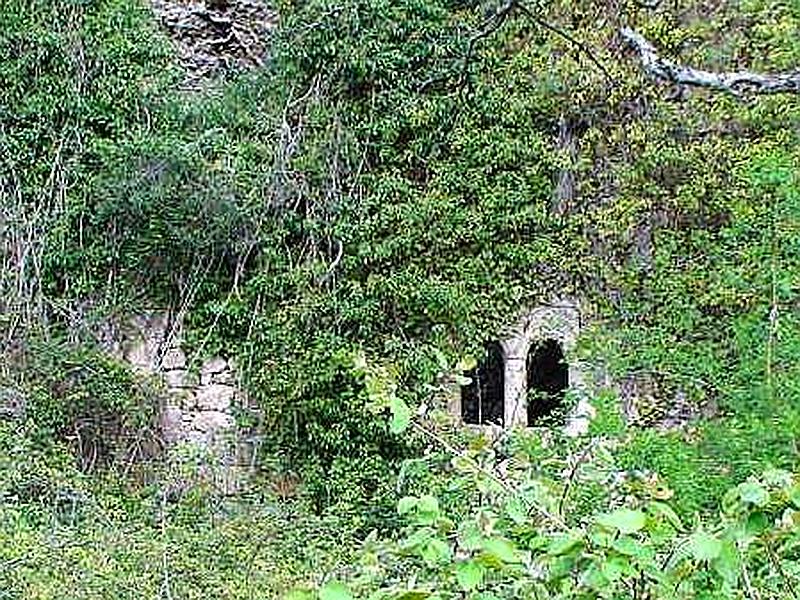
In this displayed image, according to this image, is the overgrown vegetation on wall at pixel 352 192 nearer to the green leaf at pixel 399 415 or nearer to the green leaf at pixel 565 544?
the green leaf at pixel 399 415

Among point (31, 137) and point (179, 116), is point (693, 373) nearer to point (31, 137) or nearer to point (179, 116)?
point (179, 116)

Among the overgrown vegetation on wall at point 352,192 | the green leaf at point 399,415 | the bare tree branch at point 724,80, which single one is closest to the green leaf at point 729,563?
the green leaf at point 399,415

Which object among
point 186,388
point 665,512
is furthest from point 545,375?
point 665,512

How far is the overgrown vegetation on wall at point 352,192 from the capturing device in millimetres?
9867

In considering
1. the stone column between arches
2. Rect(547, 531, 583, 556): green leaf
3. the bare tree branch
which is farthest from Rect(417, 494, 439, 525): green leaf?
the stone column between arches

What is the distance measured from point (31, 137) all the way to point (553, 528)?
9.46 m

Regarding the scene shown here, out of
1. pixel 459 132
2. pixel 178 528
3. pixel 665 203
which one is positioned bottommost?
pixel 178 528

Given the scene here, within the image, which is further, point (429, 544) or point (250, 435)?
point (250, 435)

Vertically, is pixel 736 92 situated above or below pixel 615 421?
above

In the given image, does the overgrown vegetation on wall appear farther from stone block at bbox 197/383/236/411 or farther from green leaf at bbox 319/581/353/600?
green leaf at bbox 319/581/353/600

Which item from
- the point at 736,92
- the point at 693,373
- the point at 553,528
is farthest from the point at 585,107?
the point at 553,528

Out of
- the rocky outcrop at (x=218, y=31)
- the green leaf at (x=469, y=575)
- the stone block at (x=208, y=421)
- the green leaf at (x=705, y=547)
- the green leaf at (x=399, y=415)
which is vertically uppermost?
the rocky outcrop at (x=218, y=31)

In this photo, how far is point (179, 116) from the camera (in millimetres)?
10523

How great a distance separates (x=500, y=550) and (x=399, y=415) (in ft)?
1.28
